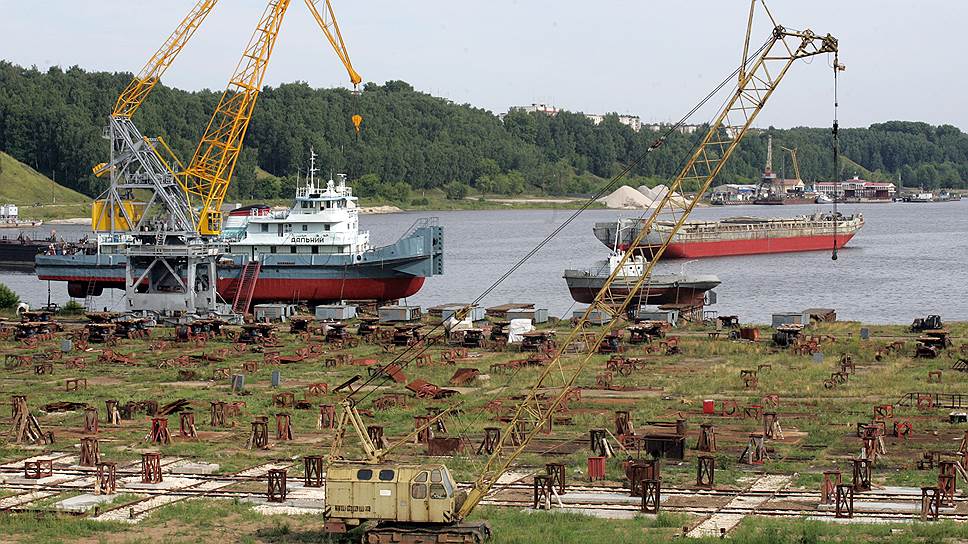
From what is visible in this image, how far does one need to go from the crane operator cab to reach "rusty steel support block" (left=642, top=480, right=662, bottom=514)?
480 centimetres

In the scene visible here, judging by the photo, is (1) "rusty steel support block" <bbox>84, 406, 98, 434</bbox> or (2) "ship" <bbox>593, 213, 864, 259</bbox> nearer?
(1) "rusty steel support block" <bbox>84, 406, 98, 434</bbox>

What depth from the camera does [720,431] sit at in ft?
119

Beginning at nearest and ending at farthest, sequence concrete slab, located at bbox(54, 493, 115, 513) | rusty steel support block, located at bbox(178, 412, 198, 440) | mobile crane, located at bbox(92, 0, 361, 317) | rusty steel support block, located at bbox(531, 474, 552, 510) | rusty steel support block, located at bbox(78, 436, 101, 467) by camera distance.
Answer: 1. rusty steel support block, located at bbox(531, 474, 552, 510)
2. concrete slab, located at bbox(54, 493, 115, 513)
3. rusty steel support block, located at bbox(78, 436, 101, 467)
4. rusty steel support block, located at bbox(178, 412, 198, 440)
5. mobile crane, located at bbox(92, 0, 361, 317)

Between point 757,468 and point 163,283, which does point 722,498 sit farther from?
point 163,283

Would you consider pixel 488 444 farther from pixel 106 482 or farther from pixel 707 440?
pixel 106 482

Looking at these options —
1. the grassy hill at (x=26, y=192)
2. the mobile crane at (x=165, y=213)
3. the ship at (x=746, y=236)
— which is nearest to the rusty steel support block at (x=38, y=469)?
the mobile crane at (x=165, y=213)

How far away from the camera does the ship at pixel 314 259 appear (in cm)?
7700

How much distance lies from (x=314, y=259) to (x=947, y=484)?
53.3 meters

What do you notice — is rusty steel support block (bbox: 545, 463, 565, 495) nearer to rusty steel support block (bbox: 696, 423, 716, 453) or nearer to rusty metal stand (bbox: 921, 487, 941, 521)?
rusty steel support block (bbox: 696, 423, 716, 453)

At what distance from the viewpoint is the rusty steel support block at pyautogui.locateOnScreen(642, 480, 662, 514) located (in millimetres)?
26781

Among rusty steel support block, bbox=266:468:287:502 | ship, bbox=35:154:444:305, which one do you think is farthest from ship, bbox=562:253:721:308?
rusty steel support block, bbox=266:468:287:502

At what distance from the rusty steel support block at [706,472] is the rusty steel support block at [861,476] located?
9.66 feet

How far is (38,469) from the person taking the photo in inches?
1214

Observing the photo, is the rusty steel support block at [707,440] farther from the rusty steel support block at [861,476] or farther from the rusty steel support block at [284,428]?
the rusty steel support block at [284,428]
